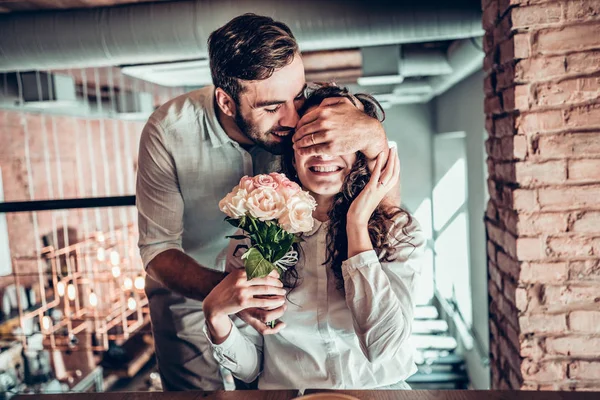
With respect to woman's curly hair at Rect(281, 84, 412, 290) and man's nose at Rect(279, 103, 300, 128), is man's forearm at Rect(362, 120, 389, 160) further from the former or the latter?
man's nose at Rect(279, 103, 300, 128)

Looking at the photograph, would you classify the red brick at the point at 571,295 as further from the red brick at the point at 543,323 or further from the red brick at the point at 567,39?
the red brick at the point at 567,39

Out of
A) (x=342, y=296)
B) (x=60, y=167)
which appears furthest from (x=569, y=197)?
(x=60, y=167)

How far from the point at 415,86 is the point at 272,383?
5.97 m

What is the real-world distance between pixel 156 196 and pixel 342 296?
0.80 metres

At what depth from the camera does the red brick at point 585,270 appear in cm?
172

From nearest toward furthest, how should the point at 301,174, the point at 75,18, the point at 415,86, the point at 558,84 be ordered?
the point at 301,174 → the point at 558,84 → the point at 75,18 → the point at 415,86

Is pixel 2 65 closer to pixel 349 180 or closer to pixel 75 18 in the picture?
pixel 75 18

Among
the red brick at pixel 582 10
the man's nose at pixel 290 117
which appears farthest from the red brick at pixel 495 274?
the man's nose at pixel 290 117

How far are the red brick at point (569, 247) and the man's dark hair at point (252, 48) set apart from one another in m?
1.11

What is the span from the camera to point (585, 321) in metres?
1.75

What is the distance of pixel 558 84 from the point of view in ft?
5.50

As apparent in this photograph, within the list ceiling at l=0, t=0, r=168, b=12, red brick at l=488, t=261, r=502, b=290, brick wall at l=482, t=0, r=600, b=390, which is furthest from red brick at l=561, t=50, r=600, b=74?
ceiling at l=0, t=0, r=168, b=12

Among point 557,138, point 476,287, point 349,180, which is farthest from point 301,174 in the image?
point 476,287

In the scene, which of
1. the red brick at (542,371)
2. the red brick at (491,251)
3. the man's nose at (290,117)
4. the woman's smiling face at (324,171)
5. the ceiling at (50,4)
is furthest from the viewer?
the ceiling at (50,4)
